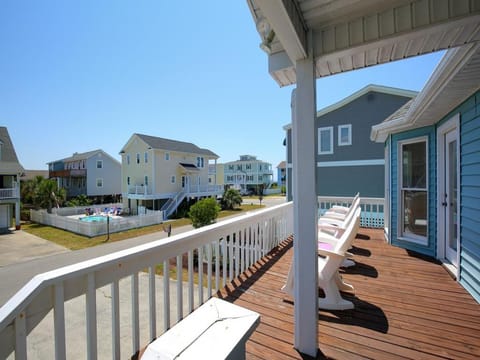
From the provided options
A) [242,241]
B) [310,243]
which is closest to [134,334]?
[310,243]

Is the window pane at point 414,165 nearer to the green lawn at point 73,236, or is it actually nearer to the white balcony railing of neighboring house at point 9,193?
the green lawn at point 73,236

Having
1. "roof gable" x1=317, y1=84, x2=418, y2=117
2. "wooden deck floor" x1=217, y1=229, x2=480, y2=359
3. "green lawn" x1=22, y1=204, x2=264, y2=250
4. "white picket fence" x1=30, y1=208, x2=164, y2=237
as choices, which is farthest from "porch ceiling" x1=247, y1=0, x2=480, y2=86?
"white picket fence" x1=30, y1=208, x2=164, y2=237

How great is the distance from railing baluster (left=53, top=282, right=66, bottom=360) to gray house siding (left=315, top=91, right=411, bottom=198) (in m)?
10.4

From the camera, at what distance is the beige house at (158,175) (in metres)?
19.3

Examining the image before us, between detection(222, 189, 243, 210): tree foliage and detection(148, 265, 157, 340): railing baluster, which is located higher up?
detection(148, 265, 157, 340): railing baluster

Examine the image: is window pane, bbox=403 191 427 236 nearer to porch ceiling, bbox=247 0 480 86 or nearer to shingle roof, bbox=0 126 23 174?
porch ceiling, bbox=247 0 480 86

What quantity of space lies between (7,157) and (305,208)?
21.8 meters

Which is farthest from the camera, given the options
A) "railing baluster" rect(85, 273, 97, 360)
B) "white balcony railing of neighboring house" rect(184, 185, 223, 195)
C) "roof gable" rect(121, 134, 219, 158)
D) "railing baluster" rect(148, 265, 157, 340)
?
"white balcony railing of neighboring house" rect(184, 185, 223, 195)

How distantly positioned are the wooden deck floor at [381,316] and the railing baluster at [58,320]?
1286mm

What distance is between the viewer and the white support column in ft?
5.76

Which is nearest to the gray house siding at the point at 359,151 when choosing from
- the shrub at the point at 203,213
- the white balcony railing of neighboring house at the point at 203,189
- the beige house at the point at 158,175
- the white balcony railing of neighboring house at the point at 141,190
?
the shrub at the point at 203,213

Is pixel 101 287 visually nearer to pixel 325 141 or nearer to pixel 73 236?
pixel 325 141

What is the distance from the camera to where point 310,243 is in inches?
71.0

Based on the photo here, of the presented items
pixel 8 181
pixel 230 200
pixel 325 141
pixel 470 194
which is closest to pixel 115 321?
pixel 470 194
